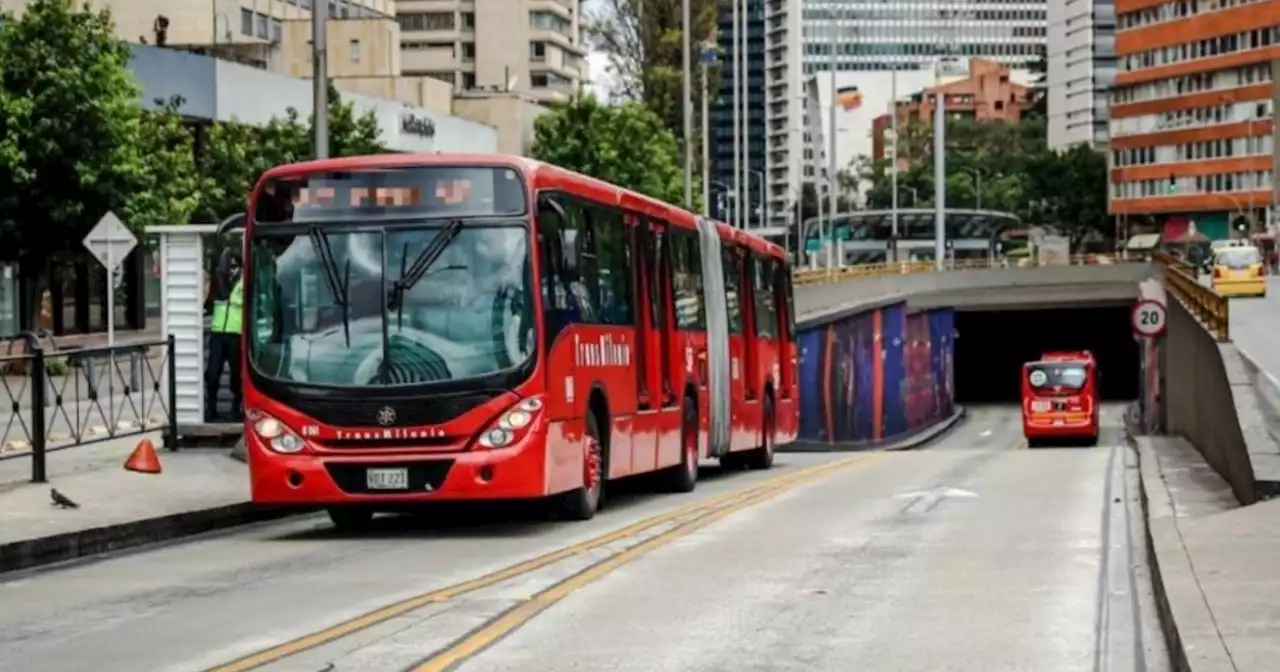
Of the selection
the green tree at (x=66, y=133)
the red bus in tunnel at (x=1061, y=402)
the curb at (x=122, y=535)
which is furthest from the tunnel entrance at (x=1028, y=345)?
the curb at (x=122, y=535)

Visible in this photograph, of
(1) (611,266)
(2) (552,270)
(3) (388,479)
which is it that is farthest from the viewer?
(1) (611,266)

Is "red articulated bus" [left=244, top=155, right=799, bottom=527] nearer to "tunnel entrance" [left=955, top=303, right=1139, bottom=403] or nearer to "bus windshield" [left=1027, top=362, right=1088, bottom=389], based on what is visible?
"bus windshield" [left=1027, top=362, right=1088, bottom=389]

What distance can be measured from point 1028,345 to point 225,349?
305 feet

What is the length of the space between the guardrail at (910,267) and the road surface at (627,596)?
60.3m

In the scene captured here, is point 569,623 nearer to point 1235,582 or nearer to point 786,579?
point 786,579

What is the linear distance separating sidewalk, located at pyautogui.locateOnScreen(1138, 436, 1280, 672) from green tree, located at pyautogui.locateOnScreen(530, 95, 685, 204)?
201 feet

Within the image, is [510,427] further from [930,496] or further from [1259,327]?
[1259,327]

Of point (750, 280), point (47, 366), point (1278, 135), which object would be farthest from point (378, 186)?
point (1278, 135)

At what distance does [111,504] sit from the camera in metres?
20.2

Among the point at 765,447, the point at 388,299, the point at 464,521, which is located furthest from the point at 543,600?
the point at 765,447

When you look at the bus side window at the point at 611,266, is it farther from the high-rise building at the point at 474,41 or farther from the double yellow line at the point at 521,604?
the high-rise building at the point at 474,41

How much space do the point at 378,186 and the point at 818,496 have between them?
7072 mm

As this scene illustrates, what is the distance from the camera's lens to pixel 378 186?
62.3 ft

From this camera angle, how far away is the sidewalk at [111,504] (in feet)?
56.7
